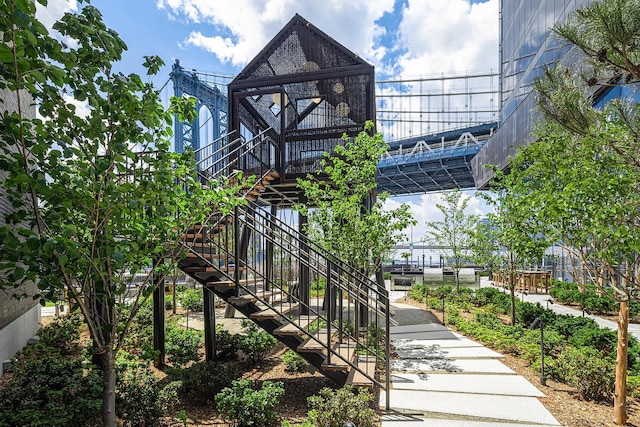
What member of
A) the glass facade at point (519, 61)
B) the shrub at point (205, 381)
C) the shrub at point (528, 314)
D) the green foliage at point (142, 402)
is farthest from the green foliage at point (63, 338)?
the glass facade at point (519, 61)

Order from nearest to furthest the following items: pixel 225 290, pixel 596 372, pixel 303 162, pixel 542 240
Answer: pixel 542 240
pixel 596 372
pixel 225 290
pixel 303 162

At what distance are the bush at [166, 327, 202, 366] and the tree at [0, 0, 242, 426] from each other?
3.37m

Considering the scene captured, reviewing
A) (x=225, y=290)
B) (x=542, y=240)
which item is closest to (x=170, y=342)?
(x=225, y=290)

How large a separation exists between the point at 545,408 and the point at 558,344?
9.91 ft

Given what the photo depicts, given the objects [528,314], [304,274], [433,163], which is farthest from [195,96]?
[528,314]

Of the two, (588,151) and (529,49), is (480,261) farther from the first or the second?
(529,49)

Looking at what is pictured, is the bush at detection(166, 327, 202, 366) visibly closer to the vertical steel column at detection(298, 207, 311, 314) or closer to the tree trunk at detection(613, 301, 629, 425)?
the vertical steel column at detection(298, 207, 311, 314)

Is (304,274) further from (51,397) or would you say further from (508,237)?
(51,397)

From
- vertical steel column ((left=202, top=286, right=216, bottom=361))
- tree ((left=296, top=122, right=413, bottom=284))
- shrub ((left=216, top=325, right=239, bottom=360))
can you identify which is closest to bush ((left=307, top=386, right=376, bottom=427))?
vertical steel column ((left=202, top=286, right=216, bottom=361))

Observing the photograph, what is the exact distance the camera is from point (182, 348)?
695cm

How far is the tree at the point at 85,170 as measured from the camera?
2426mm

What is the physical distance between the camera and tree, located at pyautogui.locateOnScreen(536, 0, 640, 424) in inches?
130

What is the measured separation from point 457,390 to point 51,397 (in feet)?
17.5

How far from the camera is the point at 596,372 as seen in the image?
5.25 m
